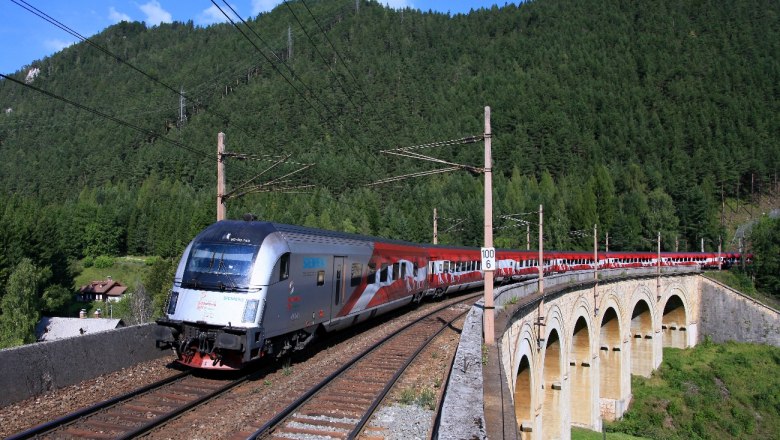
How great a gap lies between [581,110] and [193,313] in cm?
14930

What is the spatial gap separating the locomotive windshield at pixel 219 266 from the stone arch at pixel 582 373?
26.7 meters

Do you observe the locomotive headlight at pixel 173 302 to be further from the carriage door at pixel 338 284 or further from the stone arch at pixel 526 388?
the stone arch at pixel 526 388

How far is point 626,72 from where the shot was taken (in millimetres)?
165500

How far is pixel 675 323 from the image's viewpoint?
186 feet

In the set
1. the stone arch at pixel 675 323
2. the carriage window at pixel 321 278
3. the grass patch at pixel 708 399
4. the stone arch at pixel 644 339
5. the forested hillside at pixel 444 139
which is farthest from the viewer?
the forested hillside at pixel 444 139

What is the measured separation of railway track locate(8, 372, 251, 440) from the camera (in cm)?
691

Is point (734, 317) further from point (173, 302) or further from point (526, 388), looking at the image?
point (173, 302)

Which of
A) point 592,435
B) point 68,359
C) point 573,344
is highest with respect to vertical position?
point 68,359

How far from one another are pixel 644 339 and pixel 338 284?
43.1m

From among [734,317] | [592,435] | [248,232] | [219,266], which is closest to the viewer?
[219,266]

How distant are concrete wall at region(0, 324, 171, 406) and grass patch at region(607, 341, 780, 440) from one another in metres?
35.0

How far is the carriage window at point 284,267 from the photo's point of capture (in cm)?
1091

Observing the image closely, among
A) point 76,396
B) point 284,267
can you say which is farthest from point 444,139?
point 76,396

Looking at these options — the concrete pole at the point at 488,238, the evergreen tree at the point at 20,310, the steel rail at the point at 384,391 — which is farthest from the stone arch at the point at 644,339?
the evergreen tree at the point at 20,310
